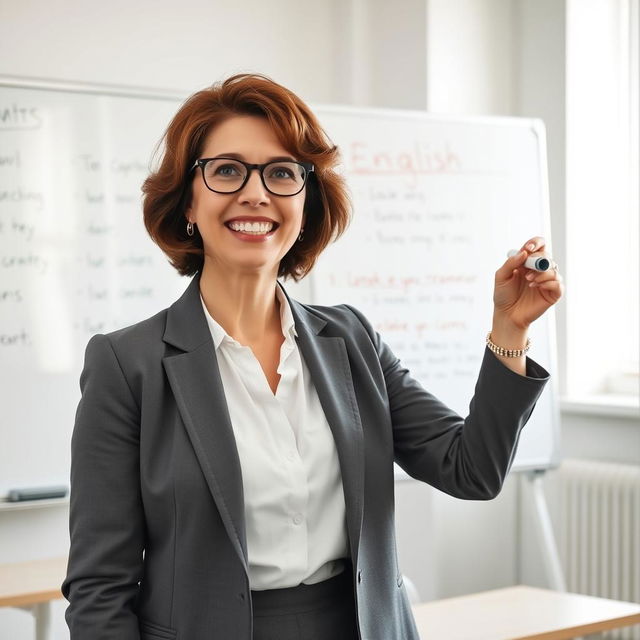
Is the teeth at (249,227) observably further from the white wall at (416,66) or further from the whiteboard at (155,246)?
the white wall at (416,66)

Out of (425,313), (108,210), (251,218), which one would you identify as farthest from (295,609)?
(425,313)

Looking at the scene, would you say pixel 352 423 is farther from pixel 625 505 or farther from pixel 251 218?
pixel 625 505

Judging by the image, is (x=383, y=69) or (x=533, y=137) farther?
(x=383, y=69)

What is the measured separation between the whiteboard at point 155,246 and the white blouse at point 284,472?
4.21ft

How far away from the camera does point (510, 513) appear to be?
3.67 metres

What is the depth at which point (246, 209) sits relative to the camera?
4.15ft

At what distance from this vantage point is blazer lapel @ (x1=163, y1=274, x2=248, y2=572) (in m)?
1.18

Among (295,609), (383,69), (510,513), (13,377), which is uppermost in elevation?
(383,69)

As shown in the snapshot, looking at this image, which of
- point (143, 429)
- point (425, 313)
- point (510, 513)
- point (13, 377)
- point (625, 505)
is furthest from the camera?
point (510, 513)

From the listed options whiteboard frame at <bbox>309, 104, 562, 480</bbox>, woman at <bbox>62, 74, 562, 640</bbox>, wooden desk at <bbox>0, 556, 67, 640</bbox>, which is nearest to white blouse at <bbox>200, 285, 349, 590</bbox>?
woman at <bbox>62, 74, 562, 640</bbox>

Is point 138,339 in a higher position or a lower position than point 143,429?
higher

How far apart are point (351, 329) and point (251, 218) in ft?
0.84

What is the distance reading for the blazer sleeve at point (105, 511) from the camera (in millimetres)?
1185

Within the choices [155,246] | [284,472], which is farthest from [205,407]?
[155,246]
